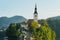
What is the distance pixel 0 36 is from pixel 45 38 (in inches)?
1810

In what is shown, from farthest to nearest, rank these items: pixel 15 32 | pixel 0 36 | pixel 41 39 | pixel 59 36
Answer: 1. pixel 59 36
2. pixel 0 36
3. pixel 15 32
4. pixel 41 39

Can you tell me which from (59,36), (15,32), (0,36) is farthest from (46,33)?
(59,36)

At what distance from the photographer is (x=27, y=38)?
71562mm

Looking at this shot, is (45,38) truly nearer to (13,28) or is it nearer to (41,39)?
(41,39)

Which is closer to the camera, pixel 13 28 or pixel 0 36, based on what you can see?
pixel 13 28

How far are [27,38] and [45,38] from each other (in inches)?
487

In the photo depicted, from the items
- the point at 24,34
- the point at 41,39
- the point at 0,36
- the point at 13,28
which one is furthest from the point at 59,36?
the point at 41,39

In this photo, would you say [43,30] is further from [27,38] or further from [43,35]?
[27,38]

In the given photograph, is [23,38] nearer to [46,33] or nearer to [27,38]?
[27,38]

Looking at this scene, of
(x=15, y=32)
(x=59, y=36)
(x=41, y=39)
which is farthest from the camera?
(x=59, y=36)

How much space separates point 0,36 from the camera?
104 m

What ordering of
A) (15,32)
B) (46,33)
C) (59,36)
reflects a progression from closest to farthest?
(46,33), (15,32), (59,36)

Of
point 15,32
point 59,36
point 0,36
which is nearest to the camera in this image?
point 15,32

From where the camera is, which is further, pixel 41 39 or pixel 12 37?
pixel 12 37
